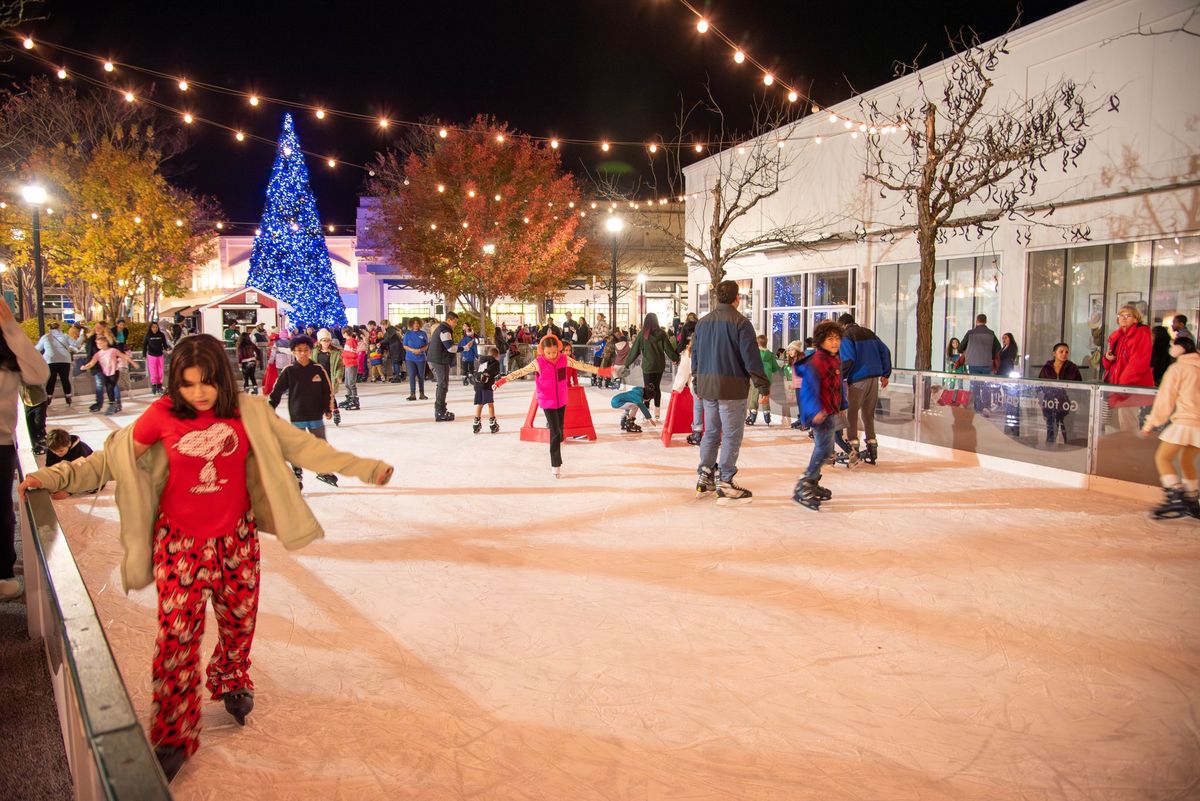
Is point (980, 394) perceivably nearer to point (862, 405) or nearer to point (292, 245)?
point (862, 405)

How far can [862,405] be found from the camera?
8.70m

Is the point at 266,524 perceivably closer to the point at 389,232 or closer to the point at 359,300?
the point at 389,232

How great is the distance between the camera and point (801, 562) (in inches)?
200

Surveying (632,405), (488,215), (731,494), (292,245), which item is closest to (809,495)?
(731,494)

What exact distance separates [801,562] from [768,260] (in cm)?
1784

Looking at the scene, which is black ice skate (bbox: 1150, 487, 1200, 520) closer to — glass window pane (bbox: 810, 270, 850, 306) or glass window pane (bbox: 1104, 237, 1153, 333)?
glass window pane (bbox: 1104, 237, 1153, 333)

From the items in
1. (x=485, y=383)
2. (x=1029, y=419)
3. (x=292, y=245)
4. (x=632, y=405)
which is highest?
(x=292, y=245)

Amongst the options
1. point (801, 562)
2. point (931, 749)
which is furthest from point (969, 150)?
point (931, 749)

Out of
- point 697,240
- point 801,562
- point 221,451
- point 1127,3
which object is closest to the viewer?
point 221,451

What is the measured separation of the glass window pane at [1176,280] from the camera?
457 inches

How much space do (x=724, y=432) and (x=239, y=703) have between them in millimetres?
4490

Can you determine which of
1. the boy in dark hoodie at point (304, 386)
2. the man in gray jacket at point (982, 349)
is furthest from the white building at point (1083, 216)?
the boy in dark hoodie at point (304, 386)

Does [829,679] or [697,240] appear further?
[697,240]

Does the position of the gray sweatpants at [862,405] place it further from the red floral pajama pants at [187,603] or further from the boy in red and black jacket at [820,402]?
the red floral pajama pants at [187,603]
